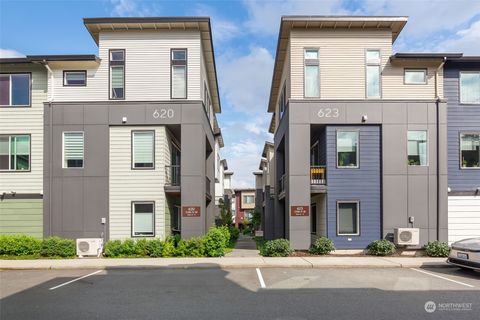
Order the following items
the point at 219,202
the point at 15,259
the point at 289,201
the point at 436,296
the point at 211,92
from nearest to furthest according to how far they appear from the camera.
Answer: the point at 436,296 → the point at 15,259 → the point at 289,201 → the point at 211,92 → the point at 219,202

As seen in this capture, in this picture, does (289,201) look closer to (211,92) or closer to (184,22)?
(184,22)

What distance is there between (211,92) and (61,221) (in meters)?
12.9

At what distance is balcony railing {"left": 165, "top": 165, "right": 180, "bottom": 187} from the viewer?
18.4 meters

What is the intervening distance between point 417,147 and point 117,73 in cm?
1370

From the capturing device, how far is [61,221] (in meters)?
17.6

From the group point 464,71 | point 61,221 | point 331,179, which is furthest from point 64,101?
point 464,71

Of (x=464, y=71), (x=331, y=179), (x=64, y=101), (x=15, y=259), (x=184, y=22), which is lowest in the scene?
(x=15, y=259)

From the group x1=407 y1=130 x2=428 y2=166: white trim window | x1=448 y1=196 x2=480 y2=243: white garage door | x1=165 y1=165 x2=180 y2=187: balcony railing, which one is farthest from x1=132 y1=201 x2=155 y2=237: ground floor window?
x1=448 y1=196 x2=480 y2=243: white garage door

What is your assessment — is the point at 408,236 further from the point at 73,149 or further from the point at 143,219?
the point at 73,149

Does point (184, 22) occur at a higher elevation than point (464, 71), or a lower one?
higher

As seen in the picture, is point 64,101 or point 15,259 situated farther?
point 64,101

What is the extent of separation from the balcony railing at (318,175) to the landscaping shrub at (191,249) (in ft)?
18.3

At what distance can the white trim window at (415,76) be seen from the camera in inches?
709

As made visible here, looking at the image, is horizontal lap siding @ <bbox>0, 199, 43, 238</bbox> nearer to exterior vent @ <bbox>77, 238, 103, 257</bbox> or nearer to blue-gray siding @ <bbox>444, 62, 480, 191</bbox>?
exterior vent @ <bbox>77, 238, 103, 257</bbox>
